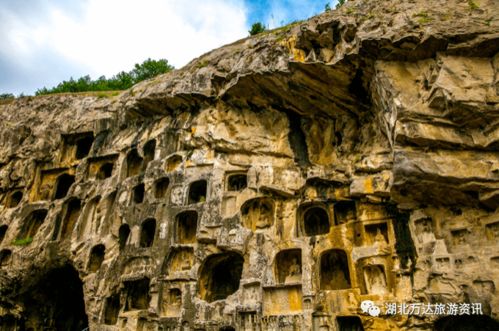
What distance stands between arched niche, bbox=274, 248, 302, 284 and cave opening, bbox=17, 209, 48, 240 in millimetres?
13590

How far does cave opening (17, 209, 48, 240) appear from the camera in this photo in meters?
21.1

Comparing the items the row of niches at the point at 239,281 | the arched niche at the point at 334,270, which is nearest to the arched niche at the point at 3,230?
the row of niches at the point at 239,281

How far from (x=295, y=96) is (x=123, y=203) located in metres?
9.30

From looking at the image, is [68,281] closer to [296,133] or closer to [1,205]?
[1,205]

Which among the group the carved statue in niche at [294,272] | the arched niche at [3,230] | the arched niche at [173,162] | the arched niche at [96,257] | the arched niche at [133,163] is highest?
the arched niche at [133,163]

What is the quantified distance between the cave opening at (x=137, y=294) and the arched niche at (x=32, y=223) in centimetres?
782

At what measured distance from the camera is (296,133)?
17766mm

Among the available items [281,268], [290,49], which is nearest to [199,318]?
[281,268]

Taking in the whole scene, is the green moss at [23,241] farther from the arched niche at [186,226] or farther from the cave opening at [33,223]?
the arched niche at [186,226]

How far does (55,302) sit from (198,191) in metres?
9.58

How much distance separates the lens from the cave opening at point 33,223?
21120 millimetres

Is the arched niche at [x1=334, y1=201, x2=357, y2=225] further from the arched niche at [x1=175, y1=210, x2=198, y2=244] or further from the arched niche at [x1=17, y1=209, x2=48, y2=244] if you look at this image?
the arched niche at [x1=17, y1=209, x2=48, y2=244]

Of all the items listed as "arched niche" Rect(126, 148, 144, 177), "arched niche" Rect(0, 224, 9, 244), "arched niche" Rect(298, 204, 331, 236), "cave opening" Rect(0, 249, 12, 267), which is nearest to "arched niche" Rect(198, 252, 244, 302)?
"arched niche" Rect(298, 204, 331, 236)

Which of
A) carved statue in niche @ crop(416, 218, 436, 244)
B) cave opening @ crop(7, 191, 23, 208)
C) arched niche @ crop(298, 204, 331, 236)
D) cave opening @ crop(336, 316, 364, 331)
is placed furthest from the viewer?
cave opening @ crop(7, 191, 23, 208)
